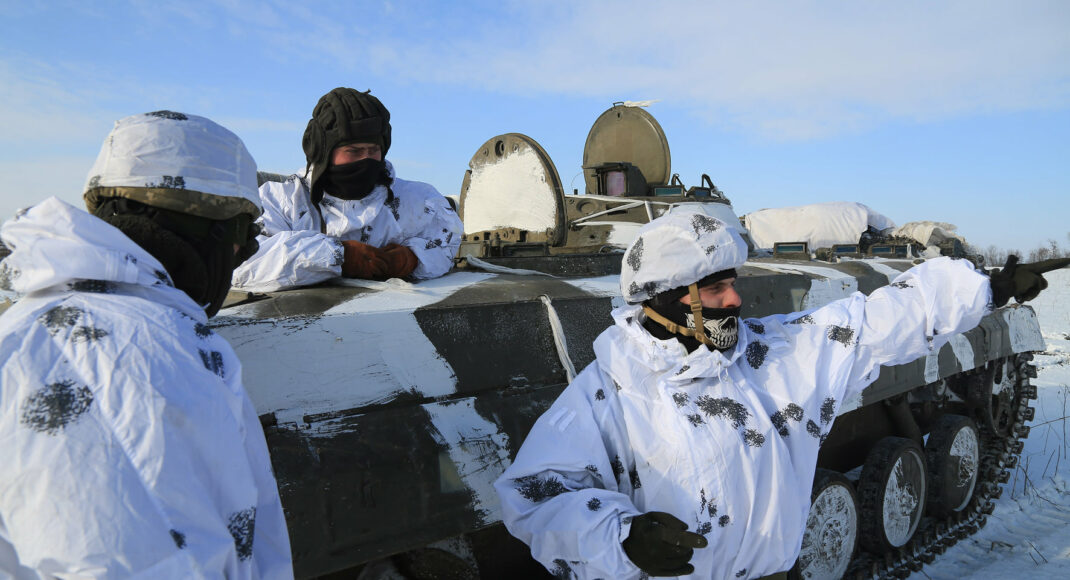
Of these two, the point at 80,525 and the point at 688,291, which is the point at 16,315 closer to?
the point at 80,525

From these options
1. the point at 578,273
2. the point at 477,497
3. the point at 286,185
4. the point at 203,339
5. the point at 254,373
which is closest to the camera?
the point at 203,339

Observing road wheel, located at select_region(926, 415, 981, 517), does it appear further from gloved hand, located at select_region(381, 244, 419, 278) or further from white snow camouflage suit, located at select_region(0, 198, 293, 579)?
white snow camouflage suit, located at select_region(0, 198, 293, 579)

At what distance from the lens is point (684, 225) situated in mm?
2131

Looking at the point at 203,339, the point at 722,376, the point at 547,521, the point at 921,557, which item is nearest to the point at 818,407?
the point at 722,376

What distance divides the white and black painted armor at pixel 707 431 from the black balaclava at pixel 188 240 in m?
0.87

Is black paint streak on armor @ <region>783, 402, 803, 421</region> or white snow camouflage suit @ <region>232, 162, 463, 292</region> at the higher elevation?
white snow camouflage suit @ <region>232, 162, 463, 292</region>

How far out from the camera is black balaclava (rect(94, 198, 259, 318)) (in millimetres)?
1294

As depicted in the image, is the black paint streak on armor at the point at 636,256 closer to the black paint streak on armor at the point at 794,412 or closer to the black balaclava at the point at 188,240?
the black paint streak on armor at the point at 794,412

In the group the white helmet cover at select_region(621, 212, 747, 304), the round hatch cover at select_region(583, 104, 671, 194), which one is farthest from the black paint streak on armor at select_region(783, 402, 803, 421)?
the round hatch cover at select_region(583, 104, 671, 194)

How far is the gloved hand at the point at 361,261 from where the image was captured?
308 centimetres

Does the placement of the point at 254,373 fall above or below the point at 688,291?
below

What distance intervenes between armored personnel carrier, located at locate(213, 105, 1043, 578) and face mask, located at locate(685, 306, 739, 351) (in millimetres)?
942

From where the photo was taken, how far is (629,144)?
747 centimetres

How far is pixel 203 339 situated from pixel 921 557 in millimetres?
5237
